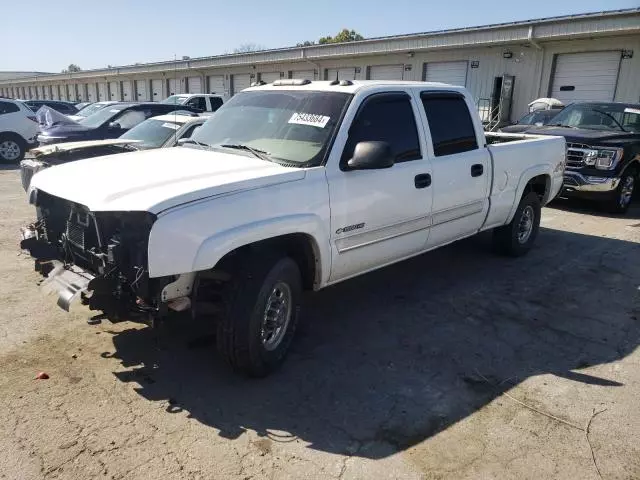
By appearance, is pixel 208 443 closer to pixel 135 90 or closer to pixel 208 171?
pixel 208 171

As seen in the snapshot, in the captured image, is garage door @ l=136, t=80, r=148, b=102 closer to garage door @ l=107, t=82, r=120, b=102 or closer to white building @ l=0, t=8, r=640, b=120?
garage door @ l=107, t=82, r=120, b=102

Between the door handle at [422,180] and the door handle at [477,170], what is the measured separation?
2.70 ft

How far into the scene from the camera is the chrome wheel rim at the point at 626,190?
9494mm

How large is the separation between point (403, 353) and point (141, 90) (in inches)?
1747

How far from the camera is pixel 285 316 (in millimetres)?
3908

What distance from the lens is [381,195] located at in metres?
4.29

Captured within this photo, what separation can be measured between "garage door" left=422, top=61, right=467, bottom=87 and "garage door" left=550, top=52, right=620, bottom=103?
3.80 meters

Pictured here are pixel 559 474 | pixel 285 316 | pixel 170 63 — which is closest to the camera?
pixel 559 474

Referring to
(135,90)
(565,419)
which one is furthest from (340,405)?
(135,90)

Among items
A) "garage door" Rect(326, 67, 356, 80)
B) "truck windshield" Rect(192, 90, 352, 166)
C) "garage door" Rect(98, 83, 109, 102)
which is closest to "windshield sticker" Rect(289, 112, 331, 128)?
"truck windshield" Rect(192, 90, 352, 166)

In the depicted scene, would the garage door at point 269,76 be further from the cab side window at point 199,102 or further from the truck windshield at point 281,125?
the truck windshield at point 281,125

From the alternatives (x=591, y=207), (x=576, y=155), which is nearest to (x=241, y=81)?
(x=591, y=207)

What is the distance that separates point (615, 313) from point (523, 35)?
16598mm

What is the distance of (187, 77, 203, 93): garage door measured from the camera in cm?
3650
